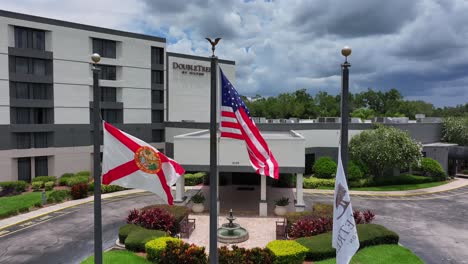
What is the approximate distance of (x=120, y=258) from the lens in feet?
55.7

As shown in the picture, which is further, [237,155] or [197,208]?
[197,208]

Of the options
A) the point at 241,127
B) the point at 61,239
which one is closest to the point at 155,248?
the point at 61,239

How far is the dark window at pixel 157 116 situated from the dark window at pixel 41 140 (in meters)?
14.1

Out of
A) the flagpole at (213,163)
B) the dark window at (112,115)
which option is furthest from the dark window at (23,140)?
the flagpole at (213,163)

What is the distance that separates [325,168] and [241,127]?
31.1 metres

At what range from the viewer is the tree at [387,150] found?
36688mm

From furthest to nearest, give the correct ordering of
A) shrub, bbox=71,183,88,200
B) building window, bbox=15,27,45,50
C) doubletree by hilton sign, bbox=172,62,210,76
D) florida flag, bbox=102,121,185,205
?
doubletree by hilton sign, bbox=172,62,210,76 → building window, bbox=15,27,45,50 → shrub, bbox=71,183,88,200 → florida flag, bbox=102,121,185,205

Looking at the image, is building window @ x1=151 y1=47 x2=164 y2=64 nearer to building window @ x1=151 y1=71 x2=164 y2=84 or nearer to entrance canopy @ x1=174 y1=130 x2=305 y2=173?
building window @ x1=151 y1=71 x2=164 y2=84

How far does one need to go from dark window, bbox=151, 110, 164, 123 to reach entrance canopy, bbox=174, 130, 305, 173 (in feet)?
83.1

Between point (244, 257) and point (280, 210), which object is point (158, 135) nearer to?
point (280, 210)

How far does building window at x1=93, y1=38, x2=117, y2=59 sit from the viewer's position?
44.0 m

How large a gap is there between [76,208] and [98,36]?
2408 cm

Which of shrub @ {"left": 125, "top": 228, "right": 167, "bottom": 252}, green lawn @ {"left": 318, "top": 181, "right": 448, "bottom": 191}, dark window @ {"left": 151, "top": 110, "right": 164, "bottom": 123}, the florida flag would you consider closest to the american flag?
the florida flag

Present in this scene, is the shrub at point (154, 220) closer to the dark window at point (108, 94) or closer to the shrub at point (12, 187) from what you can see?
the shrub at point (12, 187)
